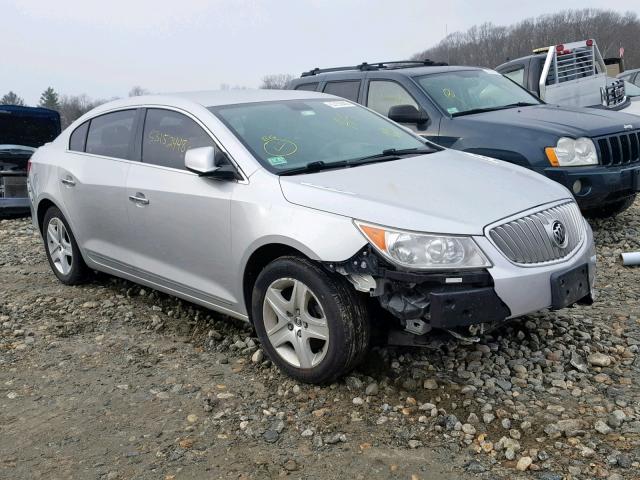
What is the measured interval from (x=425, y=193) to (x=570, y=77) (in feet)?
24.3

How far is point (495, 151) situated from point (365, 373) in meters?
3.13

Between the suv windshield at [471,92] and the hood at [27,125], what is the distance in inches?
233

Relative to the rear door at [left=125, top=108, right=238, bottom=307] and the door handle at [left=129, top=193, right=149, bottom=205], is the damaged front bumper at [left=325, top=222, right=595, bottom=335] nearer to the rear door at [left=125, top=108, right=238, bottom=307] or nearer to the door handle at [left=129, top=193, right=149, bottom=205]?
the rear door at [left=125, top=108, right=238, bottom=307]

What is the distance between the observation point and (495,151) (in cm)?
609

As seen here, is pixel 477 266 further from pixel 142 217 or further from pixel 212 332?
pixel 142 217

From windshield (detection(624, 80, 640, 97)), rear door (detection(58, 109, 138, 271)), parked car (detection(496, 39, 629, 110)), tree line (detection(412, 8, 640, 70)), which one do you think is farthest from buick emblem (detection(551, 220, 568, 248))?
tree line (detection(412, 8, 640, 70))

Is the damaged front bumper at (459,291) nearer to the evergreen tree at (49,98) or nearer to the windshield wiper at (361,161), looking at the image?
the windshield wiper at (361,161)

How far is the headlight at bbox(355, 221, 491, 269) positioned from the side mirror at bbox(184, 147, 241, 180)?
1.13 m

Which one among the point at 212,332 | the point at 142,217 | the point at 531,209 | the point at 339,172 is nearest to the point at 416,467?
the point at 531,209

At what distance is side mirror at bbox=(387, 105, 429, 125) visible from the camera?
21.5 ft

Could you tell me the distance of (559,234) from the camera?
11.4 feet

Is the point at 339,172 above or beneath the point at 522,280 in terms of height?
above

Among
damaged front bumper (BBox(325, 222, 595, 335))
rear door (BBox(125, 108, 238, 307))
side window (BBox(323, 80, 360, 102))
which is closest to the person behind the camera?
damaged front bumper (BBox(325, 222, 595, 335))

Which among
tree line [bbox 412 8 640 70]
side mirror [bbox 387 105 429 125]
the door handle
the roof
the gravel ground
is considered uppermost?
tree line [bbox 412 8 640 70]
